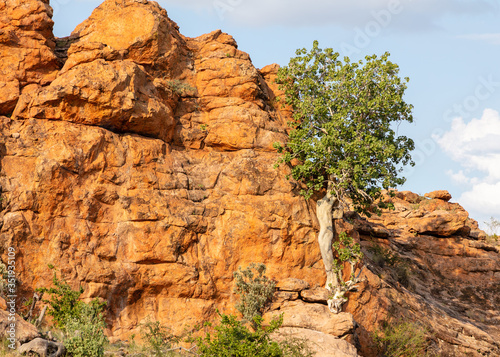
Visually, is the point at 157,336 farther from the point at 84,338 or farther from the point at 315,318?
the point at 315,318

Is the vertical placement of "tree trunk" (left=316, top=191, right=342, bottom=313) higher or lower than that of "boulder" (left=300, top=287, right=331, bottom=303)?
higher

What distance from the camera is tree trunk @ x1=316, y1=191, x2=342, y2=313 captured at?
66.5 feet

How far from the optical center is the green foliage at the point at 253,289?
18828 millimetres

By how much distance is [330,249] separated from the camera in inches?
813

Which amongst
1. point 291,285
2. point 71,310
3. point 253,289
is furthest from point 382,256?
point 71,310

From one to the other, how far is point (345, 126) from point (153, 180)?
808 cm

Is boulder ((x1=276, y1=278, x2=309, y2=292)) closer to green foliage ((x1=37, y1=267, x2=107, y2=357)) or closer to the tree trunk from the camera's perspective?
the tree trunk

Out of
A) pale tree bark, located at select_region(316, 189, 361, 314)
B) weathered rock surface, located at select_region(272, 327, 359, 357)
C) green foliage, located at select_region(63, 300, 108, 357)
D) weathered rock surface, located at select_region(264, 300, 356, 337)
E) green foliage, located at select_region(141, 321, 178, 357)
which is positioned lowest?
green foliage, located at select_region(141, 321, 178, 357)

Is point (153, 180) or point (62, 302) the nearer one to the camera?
point (62, 302)

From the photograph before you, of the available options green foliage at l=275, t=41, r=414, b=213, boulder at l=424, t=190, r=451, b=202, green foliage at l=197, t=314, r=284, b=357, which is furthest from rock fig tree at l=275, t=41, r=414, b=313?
boulder at l=424, t=190, r=451, b=202

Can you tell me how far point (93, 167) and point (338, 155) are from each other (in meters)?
9.70

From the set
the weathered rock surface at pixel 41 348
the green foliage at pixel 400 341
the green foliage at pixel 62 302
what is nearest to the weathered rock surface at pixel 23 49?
the green foliage at pixel 62 302

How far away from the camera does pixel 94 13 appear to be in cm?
2319

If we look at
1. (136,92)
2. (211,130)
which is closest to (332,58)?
(211,130)
